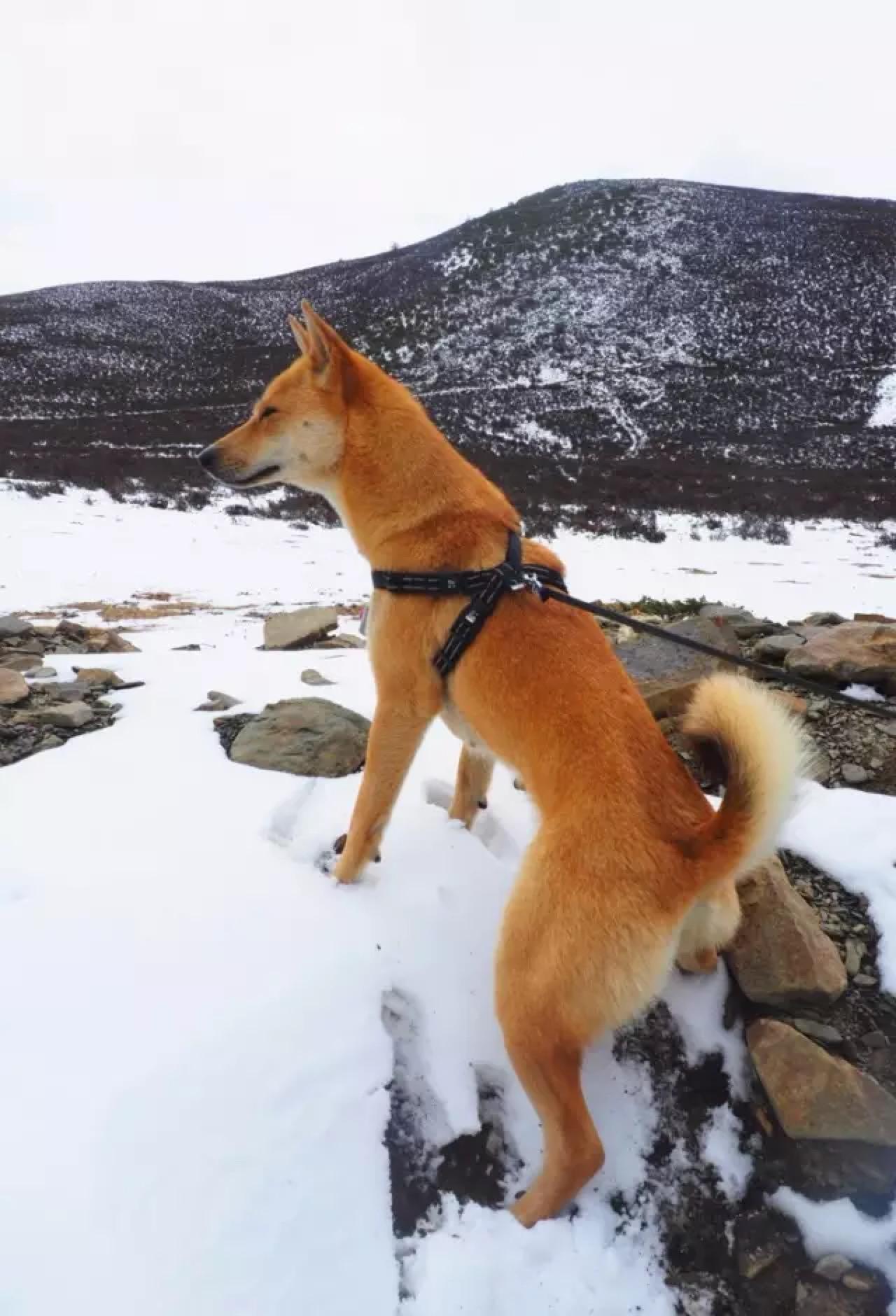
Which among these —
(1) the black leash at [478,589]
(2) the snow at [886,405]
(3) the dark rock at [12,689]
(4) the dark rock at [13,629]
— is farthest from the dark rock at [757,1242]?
(2) the snow at [886,405]

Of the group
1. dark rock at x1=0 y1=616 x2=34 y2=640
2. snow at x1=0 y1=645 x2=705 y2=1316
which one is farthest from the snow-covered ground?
dark rock at x1=0 y1=616 x2=34 y2=640

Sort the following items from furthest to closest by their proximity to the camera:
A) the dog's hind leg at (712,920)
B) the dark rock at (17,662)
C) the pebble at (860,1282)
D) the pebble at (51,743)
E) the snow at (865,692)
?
the dark rock at (17,662), the snow at (865,692), the pebble at (51,743), the dog's hind leg at (712,920), the pebble at (860,1282)

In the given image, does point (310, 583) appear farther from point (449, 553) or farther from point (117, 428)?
point (117, 428)

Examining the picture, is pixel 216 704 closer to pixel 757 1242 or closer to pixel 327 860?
pixel 327 860

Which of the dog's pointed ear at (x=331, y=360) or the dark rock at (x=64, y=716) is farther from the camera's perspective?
the dark rock at (x=64, y=716)

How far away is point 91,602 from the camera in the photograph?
10.4 metres

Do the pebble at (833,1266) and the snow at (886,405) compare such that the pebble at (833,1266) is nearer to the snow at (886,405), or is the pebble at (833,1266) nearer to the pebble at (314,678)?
the pebble at (314,678)

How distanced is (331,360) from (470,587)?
120cm

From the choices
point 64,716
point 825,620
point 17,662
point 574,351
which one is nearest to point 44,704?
point 64,716

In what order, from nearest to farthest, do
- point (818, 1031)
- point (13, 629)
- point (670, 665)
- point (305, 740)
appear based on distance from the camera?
1. point (818, 1031)
2. point (305, 740)
3. point (670, 665)
4. point (13, 629)

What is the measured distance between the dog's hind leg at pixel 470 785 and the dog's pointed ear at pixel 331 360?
1.61 meters

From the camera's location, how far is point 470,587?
2484 millimetres

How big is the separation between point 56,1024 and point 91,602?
956 centimetres

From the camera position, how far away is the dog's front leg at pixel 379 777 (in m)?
2.64
